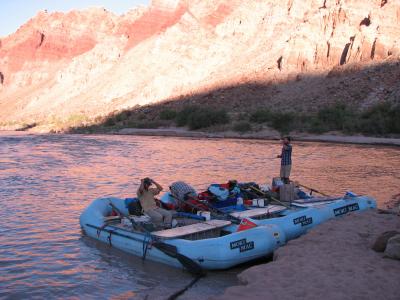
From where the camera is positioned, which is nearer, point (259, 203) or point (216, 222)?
point (216, 222)

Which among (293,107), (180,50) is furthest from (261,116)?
(180,50)

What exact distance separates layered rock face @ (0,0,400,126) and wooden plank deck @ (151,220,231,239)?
39912 mm

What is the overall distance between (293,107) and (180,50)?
30716mm

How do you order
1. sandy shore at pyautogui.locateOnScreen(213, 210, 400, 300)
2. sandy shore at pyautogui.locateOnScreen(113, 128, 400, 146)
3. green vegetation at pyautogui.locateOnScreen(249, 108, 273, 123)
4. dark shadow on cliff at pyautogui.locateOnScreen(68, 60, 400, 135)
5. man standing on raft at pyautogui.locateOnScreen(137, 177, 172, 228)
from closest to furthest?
sandy shore at pyautogui.locateOnScreen(213, 210, 400, 300)
man standing on raft at pyautogui.locateOnScreen(137, 177, 172, 228)
sandy shore at pyautogui.locateOnScreen(113, 128, 400, 146)
dark shadow on cliff at pyautogui.locateOnScreen(68, 60, 400, 135)
green vegetation at pyautogui.locateOnScreen(249, 108, 273, 123)

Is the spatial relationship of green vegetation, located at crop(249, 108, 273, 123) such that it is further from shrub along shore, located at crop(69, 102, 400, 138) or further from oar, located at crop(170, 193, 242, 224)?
oar, located at crop(170, 193, 242, 224)

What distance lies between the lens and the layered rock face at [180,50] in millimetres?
56562

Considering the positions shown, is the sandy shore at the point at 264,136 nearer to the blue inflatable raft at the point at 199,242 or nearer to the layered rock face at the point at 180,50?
the layered rock face at the point at 180,50

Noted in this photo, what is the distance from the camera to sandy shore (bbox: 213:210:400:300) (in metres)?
6.52

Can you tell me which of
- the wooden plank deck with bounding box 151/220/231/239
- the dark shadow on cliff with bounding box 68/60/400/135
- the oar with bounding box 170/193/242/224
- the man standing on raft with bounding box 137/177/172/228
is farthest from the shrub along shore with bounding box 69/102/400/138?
the man standing on raft with bounding box 137/177/172/228

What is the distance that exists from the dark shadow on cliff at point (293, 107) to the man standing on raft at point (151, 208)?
32426 mm

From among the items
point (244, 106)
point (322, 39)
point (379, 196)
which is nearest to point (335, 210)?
point (379, 196)

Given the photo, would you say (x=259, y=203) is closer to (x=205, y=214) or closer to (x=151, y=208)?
(x=205, y=214)

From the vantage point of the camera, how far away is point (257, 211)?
34.3 ft

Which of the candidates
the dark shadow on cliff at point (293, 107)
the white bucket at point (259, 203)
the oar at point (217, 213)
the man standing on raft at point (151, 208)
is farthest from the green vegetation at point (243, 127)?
the man standing on raft at point (151, 208)
